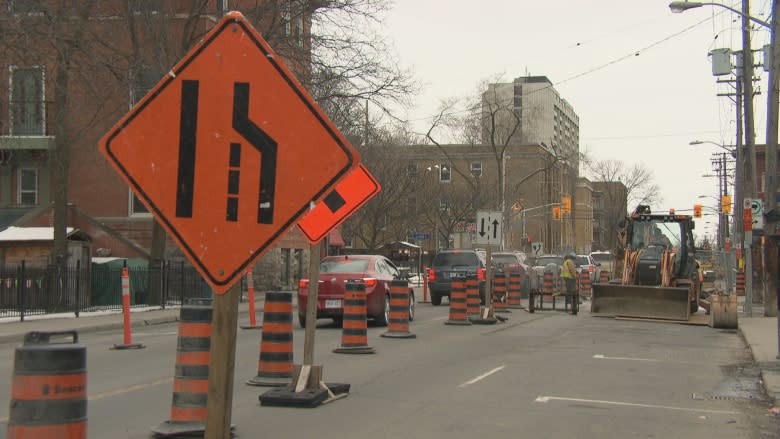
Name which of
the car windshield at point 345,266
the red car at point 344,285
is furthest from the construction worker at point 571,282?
the car windshield at point 345,266

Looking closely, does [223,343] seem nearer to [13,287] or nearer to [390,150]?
[13,287]

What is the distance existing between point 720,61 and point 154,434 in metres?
33.8

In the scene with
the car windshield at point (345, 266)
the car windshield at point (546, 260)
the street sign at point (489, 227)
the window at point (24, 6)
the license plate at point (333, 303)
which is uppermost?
the window at point (24, 6)

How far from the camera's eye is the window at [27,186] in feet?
115

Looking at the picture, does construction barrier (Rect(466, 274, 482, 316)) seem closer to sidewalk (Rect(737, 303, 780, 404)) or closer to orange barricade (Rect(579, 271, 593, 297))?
sidewalk (Rect(737, 303, 780, 404))

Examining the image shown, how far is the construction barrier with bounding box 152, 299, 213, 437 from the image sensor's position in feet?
23.5

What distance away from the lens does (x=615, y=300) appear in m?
21.9

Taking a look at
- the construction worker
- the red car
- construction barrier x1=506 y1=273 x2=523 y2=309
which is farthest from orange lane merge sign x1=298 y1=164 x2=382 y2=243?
construction barrier x1=506 y1=273 x2=523 y2=309

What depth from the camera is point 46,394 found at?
13.6 feet

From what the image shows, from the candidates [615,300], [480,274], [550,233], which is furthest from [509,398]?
[550,233]

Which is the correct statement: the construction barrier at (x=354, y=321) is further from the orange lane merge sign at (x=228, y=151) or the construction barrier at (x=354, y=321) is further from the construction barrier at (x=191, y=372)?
the orange lane merge sign at (x=228, y=151)

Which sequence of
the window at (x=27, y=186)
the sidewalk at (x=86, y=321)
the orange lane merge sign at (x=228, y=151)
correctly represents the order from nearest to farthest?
the orange lane merge sign at (x=228, y=151), the sidewalk at (x=86, y=321), the window at (x=27, y=186)

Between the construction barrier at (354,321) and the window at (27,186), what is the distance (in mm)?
25358

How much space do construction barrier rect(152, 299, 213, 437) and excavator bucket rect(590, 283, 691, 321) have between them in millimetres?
16169
